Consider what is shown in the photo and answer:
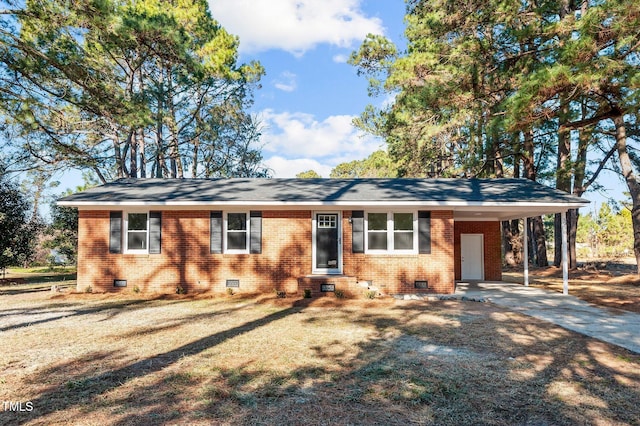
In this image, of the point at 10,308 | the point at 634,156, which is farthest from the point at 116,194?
the point at 634,156

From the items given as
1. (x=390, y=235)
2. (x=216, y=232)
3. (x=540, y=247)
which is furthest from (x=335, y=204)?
(x=540, y=247)

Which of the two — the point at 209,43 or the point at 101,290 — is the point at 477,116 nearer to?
the point at 209,43

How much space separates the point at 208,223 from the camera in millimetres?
11641

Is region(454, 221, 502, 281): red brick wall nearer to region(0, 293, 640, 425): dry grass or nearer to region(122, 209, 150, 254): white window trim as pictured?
region(0, 293, 640, 425): dry grass

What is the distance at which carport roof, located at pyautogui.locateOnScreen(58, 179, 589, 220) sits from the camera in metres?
10.8

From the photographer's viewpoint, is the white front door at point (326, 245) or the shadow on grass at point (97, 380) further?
the white front door at point (326, 245)

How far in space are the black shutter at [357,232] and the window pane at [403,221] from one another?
1.02 metres

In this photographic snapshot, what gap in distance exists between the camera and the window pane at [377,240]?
11.4 meters

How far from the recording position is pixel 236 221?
1166 cm

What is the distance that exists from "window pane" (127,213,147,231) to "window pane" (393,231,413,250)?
776 centimetres

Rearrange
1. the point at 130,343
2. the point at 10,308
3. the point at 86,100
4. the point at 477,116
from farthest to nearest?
the point at 477,116, the point at 86,100, the point at 10,308, the point at 130,343

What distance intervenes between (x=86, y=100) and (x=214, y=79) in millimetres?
10783

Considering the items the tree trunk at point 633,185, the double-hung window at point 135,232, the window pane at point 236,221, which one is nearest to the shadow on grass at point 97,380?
the window pane at point 236,221

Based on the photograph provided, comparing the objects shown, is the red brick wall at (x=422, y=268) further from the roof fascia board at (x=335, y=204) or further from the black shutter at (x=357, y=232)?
the roof fascia board at (x=335, y=204)
